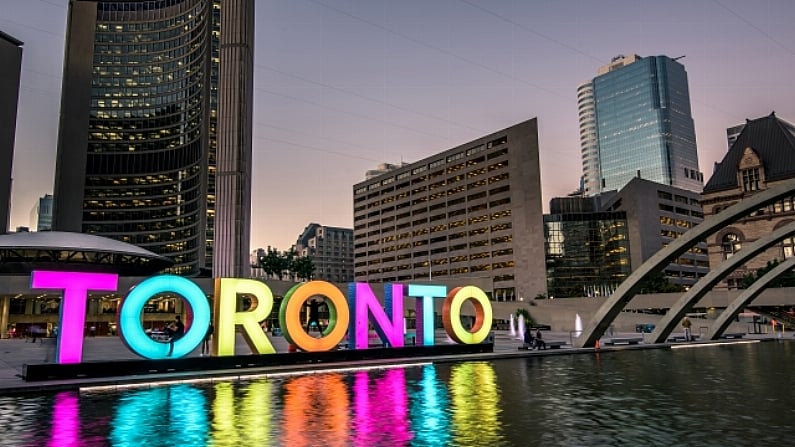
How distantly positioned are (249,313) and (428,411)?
43.0 ft

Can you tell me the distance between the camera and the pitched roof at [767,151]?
11000cm

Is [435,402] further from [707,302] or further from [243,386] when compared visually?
[707,302]

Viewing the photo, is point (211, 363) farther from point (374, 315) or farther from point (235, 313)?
point (374, 315)

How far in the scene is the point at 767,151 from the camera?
114 metres

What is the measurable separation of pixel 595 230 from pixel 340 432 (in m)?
140

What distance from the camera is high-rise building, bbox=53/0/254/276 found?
148750mm

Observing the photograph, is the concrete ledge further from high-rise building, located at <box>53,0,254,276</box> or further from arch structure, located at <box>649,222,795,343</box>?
high-rise building, located at <box>53,0,254,276</box>

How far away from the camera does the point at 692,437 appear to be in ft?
36.4

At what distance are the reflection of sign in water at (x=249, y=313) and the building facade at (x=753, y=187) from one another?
91763 millimetres

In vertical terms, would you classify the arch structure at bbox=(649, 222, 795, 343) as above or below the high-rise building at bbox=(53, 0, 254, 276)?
below

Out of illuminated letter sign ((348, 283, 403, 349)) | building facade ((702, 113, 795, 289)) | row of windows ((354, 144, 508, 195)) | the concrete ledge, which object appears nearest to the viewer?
the concrete ledge

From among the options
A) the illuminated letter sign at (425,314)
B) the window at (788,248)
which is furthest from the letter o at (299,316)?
the window at (788,248)

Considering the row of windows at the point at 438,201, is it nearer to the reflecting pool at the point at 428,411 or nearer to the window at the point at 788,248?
the window at the point at 788,248

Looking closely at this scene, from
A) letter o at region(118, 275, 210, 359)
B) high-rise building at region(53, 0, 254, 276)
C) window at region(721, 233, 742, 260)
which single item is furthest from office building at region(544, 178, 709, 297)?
letter o at region(118, 275, 210, 359)
